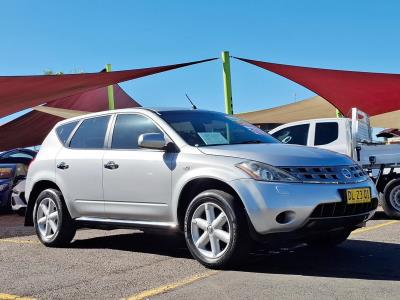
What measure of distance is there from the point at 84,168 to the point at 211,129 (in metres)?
1.62

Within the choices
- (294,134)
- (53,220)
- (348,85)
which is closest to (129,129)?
(53,220)

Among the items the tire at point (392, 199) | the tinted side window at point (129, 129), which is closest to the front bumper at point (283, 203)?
the tinted side window at point (129, 129)

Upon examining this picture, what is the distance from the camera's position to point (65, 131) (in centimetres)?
750

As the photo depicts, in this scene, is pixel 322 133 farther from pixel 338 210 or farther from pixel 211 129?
pixel 338 210

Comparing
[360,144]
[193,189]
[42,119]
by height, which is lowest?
[193,189]

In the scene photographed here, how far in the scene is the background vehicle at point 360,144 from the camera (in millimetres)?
9733

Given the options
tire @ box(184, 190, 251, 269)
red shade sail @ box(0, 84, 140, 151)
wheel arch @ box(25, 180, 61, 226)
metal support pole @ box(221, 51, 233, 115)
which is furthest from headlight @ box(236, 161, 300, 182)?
red shade sail @ box(0, 84, 140, 151)

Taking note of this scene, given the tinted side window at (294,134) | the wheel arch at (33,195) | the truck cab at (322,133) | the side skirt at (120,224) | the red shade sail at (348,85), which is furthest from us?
the red shade sail at (348,85)

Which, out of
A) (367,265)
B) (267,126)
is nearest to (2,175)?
(367,265)

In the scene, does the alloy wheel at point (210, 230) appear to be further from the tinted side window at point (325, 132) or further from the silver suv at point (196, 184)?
the tinted side window at point (325, 132)

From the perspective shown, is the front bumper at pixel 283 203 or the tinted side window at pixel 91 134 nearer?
the front bumper at pixel 283 203

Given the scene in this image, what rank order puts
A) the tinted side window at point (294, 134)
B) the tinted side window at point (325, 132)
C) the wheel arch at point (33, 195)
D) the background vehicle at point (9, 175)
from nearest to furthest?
the wheel arch at point (33, 195)
the tinted side window at point (325, 132)
the tinted side window at point (294, 134)
the background vehicle at point (9, 175)

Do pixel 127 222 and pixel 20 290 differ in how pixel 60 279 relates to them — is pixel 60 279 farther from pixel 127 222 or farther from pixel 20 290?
pixel 127 222

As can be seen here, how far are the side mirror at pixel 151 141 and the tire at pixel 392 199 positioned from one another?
5.24 m
